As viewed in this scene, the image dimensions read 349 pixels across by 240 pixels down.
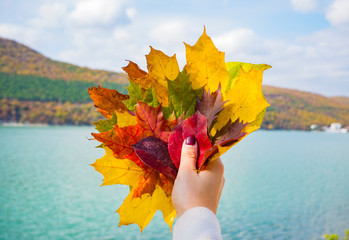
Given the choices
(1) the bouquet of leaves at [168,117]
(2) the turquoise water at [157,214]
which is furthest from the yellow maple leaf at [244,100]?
(2) the turquoise water at [157,214]

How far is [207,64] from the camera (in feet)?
1.71

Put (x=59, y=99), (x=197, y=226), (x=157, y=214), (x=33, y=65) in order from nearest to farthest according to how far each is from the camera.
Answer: (x=197, y=226) → (x=157, y=214) → (x=59, y=99) → (x=33, y=65)

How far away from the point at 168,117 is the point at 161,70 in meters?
0.08

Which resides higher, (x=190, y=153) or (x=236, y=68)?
(x=236, y=68)

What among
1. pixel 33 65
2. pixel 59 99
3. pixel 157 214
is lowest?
pixel 157 214

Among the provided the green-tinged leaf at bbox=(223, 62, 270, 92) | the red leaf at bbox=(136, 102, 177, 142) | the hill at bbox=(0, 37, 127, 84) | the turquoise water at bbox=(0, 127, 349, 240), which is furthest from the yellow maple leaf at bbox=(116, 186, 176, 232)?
the hill at bbox=(0, 37, 127, 84)

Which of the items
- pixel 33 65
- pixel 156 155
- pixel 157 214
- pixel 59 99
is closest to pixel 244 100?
pixel 156 155

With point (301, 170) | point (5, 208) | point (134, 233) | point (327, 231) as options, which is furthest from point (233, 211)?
point (301, 170)

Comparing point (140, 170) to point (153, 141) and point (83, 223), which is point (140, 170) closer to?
point (153, 141)

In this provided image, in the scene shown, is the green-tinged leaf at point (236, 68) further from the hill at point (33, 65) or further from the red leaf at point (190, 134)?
the hill at point (33, 65)

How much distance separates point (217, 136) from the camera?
0.51 metres

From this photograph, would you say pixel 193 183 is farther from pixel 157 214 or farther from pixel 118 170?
pixel 157 214

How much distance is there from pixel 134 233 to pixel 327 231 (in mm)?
5578

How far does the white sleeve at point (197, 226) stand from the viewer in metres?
0.46
